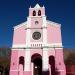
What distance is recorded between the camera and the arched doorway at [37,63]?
106 ft

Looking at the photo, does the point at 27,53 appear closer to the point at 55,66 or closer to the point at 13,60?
the point at 13,60

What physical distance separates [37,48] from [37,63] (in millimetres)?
3523

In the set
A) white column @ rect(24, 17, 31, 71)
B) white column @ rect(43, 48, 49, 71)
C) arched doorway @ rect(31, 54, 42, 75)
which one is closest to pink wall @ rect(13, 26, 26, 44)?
white column @ rect(24, 17, 31, 71)

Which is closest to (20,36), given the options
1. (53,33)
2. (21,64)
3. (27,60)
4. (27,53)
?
(27,53)

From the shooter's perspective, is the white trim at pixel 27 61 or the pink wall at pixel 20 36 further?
the pink wall at pixel 20 36

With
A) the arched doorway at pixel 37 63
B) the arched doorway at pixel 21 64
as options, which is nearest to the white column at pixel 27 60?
the arched doorway at pixel 21 64

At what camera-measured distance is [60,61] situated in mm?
29594

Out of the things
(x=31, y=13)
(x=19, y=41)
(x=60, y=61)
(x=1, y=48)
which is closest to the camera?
(x=60, y=61)

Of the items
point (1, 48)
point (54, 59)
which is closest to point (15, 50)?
point (54, 59)

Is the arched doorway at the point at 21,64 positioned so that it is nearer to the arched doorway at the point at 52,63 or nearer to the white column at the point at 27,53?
the white column at the point at 27,53

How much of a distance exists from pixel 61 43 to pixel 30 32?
5456 millimetres

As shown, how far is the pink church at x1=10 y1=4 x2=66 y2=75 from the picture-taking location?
98.3 feet

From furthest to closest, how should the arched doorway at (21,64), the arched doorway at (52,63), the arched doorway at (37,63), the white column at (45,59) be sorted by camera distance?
the arched doorway at (37,63) → the arched doorway at (21,64) → the arched doorway at (52,63) → the white column at (45,59)

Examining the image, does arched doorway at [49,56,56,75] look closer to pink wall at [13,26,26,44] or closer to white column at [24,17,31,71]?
white column at [24,17,31,71]
